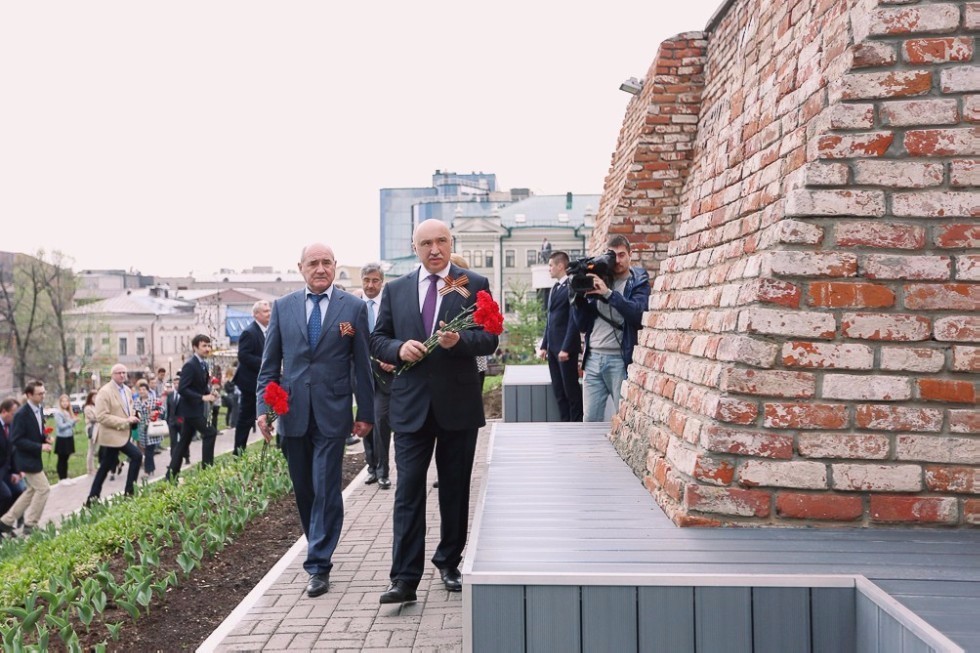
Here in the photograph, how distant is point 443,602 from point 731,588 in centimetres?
273

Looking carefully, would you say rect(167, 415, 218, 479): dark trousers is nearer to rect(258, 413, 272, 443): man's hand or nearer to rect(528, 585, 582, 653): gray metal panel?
rect(258, 413, 272, 443): man's hand

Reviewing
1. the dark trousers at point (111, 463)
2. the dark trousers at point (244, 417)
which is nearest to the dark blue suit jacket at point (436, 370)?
the dark trousers at point (244, 417)

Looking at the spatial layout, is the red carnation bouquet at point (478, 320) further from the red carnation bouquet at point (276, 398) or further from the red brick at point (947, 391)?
the red brick at point (947, 391)

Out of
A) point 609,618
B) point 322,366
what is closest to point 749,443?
point 609,618

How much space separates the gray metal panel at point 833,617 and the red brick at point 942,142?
1.59 metres

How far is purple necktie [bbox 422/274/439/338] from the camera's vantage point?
522cm

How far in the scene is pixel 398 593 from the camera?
5113mm

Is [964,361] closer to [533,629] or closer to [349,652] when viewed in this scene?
[533,629]

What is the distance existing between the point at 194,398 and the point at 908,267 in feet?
31.2

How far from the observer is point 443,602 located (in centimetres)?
533

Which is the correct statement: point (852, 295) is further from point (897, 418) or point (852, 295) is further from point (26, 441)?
point (26, 441)

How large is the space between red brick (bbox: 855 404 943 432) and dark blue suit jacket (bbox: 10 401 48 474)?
10.8 metres

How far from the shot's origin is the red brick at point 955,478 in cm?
339

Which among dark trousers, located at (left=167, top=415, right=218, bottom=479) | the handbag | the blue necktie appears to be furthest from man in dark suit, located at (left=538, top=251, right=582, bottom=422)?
the handbag
